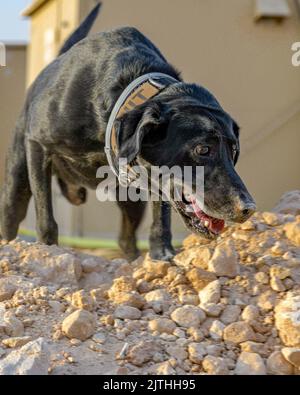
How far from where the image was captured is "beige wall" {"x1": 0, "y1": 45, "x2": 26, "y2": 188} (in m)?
8.33

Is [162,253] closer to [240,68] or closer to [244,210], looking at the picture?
[244,210]

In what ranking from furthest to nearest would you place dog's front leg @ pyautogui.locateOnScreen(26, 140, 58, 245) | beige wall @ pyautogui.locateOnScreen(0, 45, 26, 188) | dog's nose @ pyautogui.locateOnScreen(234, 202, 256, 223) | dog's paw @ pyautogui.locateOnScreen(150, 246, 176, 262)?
beige wall @ pyautogui.locateOnScreen(0, 45, 26, 188), dog's front leg @ pyautogui.locateOnScreen(26, 140, 58, 245), dog's paw @ pyautogui.locateOnScreen(150, 246, 176, 262), dog's nose @ pyautogui.locateOnScreen(234, 202, 256, 223)

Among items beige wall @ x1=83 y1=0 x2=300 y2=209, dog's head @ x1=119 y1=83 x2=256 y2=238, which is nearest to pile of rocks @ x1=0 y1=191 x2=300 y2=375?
dog's head @ x1=119 y1=83 x2=256 y2=238

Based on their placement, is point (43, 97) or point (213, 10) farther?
point (213, 10)

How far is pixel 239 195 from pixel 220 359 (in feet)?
1.77

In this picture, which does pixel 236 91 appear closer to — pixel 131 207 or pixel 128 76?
pixel 131 207

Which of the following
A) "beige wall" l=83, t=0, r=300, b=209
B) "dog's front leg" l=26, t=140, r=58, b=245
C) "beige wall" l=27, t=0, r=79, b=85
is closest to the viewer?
"dog's front leg" l=26, t=140, r=58, b=245

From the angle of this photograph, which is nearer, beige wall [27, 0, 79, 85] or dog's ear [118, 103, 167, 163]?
dog's ear [118, 103, 167, 163]

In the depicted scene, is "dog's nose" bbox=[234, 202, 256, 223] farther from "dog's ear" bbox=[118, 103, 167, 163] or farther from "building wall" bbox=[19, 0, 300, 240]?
"building wall" bbox=[19, 0, 300, 240]

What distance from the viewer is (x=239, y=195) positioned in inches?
77.3

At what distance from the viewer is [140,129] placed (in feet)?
6.75

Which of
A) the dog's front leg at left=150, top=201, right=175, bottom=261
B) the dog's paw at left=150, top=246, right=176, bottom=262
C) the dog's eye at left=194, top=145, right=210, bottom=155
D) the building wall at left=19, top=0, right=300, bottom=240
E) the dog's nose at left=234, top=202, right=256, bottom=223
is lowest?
the dog's paw at left=150, top=246, right=176, bottom=262

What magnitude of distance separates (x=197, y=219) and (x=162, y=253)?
520 millimetres
